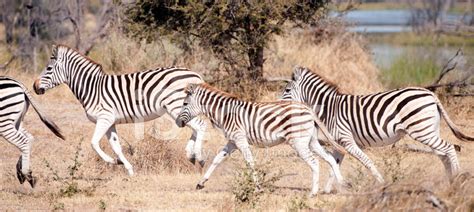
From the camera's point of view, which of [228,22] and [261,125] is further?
[228,22]

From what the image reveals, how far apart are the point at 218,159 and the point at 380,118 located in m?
1.82

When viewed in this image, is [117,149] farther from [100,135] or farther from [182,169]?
[182,169]

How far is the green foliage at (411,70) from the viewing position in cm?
2071

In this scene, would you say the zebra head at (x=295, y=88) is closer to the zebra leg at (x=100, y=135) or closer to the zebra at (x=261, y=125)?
the zebra at (x=261, y=125)

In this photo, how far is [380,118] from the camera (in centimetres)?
1023

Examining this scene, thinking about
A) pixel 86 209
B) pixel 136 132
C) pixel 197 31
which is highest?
pixel 197 31

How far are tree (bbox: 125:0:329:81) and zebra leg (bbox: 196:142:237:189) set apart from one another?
15.5 feet

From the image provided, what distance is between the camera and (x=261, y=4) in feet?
48.5

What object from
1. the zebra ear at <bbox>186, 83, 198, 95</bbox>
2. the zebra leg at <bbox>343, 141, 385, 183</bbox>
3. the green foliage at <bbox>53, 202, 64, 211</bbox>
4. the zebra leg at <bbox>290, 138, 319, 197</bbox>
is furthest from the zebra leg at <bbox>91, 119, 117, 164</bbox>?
the zebra leg at <bbox>343, 141, 385, 183</bbox>

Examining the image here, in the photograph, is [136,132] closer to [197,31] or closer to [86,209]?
[197,31]

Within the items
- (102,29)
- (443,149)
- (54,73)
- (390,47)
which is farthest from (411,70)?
(443,149)

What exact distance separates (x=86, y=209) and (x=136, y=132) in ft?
12.3

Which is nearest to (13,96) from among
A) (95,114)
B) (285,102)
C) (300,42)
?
(95,114)

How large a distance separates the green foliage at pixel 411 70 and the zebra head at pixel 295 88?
9.18 meters
